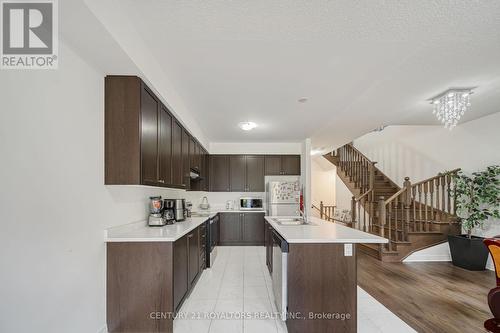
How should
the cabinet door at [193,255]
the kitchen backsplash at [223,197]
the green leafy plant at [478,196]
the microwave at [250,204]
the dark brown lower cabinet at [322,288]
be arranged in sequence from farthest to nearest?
the kitchen backsplash at [223,197]
the microwave at [250,204]
the green leafy plant at [478,196]
the cabinet door at [193,255]
the dark brown lower cabinet at [322,288]

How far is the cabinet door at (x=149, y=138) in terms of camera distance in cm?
234

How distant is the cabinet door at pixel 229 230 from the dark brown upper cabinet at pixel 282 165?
147 centimetres

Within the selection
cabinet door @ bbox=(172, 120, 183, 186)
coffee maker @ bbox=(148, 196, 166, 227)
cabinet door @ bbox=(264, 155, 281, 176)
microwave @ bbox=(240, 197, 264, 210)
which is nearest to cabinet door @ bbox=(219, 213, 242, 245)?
microwave @ bbox=(240, 197, 264, 210)

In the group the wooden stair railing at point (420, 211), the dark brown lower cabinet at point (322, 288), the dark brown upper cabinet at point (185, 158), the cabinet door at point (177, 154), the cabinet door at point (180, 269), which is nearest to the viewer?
the dark brown lower cabinet at point (322, 288)

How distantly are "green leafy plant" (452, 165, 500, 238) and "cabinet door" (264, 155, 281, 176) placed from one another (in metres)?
3.56

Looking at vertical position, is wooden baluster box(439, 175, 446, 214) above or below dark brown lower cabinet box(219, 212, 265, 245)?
above

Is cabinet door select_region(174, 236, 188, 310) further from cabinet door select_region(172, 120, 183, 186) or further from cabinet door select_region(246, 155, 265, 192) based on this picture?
cabinet door select_region(246, 155, 265, 192)

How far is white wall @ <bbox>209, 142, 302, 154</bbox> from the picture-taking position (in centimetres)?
648

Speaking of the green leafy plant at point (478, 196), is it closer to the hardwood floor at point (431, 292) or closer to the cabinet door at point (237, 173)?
the hardwood floor at point (431, 292)

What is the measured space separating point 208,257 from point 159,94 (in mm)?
2863

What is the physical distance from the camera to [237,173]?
6.31 m

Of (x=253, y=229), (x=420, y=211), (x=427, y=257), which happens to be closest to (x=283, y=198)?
(x=253, y=229)

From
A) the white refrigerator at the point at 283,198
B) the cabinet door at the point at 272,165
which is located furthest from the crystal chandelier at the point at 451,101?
the cabinet door at the point at 272,165

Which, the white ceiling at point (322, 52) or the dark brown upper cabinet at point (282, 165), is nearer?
the white ceiling at point (322, 52)
